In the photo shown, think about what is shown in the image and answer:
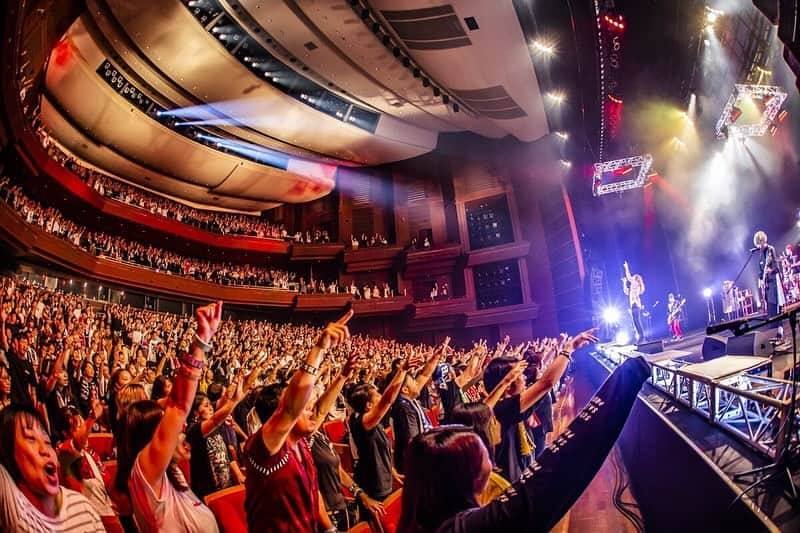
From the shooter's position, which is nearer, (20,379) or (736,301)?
(20,379)

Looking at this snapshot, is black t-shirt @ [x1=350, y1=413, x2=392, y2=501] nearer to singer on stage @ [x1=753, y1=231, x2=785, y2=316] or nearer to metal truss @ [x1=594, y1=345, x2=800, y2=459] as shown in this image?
metal truss @ [x1=594, y1=345, x2=800, y2=459]

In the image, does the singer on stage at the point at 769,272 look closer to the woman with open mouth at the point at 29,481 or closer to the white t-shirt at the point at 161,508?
the white t-shirt at the point at 161,508

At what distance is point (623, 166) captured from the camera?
11.3 metres

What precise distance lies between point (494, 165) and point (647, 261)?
848cm

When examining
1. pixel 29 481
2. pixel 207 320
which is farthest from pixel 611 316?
pixel 29 481

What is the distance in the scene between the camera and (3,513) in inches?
49.0

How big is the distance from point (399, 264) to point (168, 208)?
8778 millimetres

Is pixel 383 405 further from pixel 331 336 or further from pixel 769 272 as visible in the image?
pixel 769 272

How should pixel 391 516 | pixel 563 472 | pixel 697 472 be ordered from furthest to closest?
pixel 697 472 → pixel 391 516 → pixel 563 472

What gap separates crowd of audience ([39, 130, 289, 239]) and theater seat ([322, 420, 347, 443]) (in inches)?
413

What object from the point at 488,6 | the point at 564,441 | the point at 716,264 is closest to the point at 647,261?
the point at 716,264

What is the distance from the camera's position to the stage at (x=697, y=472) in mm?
1450

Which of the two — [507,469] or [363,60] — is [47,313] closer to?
[507,469]

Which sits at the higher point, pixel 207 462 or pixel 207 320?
pixel 207 320
